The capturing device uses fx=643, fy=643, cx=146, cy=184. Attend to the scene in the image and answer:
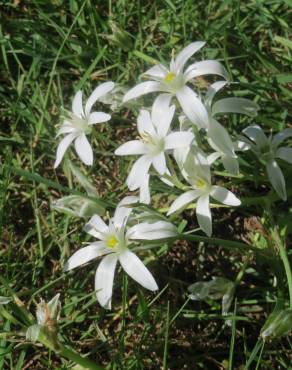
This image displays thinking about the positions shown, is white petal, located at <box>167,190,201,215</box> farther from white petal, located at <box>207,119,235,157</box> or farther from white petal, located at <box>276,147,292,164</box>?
white petal, located at <box>276,147,292,164</box>

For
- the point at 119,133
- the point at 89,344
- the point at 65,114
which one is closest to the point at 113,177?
the point at 119,133

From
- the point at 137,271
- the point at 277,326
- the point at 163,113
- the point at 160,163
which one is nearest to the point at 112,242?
the point at 137,271

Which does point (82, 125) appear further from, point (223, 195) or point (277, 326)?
point (277, 326)

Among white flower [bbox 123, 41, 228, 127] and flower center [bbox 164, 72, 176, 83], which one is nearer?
white flower [bbox 123, 41, 228, 127]

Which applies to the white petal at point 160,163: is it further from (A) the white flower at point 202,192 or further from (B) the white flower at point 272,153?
(B) the white flower at point 272,153

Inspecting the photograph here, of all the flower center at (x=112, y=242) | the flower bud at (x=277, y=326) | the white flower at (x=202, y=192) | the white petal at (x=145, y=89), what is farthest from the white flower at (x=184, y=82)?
the flower bud at (x=277, y=326)

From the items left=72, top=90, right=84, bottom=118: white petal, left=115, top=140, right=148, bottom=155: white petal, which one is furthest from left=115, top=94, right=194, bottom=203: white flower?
left=72, top=90, right=84, bottom=118: white petal

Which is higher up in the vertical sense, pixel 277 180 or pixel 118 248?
pixel 277 180
